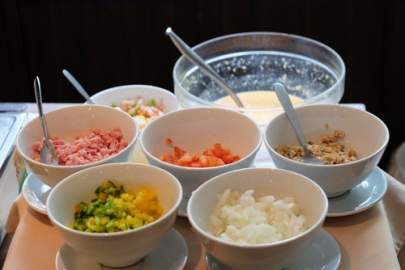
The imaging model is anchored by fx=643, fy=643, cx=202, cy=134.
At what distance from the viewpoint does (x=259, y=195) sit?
3.21 ft

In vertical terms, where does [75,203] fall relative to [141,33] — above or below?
above

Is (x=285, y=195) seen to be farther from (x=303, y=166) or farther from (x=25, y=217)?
(x=25, y=217)

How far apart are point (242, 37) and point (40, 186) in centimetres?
70

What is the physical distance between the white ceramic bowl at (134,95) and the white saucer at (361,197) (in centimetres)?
44

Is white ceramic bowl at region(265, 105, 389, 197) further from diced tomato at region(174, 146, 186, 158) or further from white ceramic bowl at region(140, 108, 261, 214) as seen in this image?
diced tomato at region(174, 146, 186, 158)

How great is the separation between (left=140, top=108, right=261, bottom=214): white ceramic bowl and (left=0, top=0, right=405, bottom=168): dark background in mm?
1204

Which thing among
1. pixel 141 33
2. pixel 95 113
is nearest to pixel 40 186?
pixel 95 113

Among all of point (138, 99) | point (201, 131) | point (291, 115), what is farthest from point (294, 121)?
point (138, 99)

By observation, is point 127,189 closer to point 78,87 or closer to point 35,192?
point 35,192

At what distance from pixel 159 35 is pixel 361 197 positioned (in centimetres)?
146

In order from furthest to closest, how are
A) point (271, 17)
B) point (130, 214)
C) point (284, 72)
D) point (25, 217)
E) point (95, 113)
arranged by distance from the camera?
point (271, 17) < point (284, 72) < point (95, 113) < point (25, 217) < point (130, 214)

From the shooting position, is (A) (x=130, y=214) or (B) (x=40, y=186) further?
(B) (x=40, y=186)

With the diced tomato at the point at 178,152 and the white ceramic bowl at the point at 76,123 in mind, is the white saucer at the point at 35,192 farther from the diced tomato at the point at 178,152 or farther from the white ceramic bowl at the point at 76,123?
the diced tomato at the point at 178,152

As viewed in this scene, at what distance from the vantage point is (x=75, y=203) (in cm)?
96
